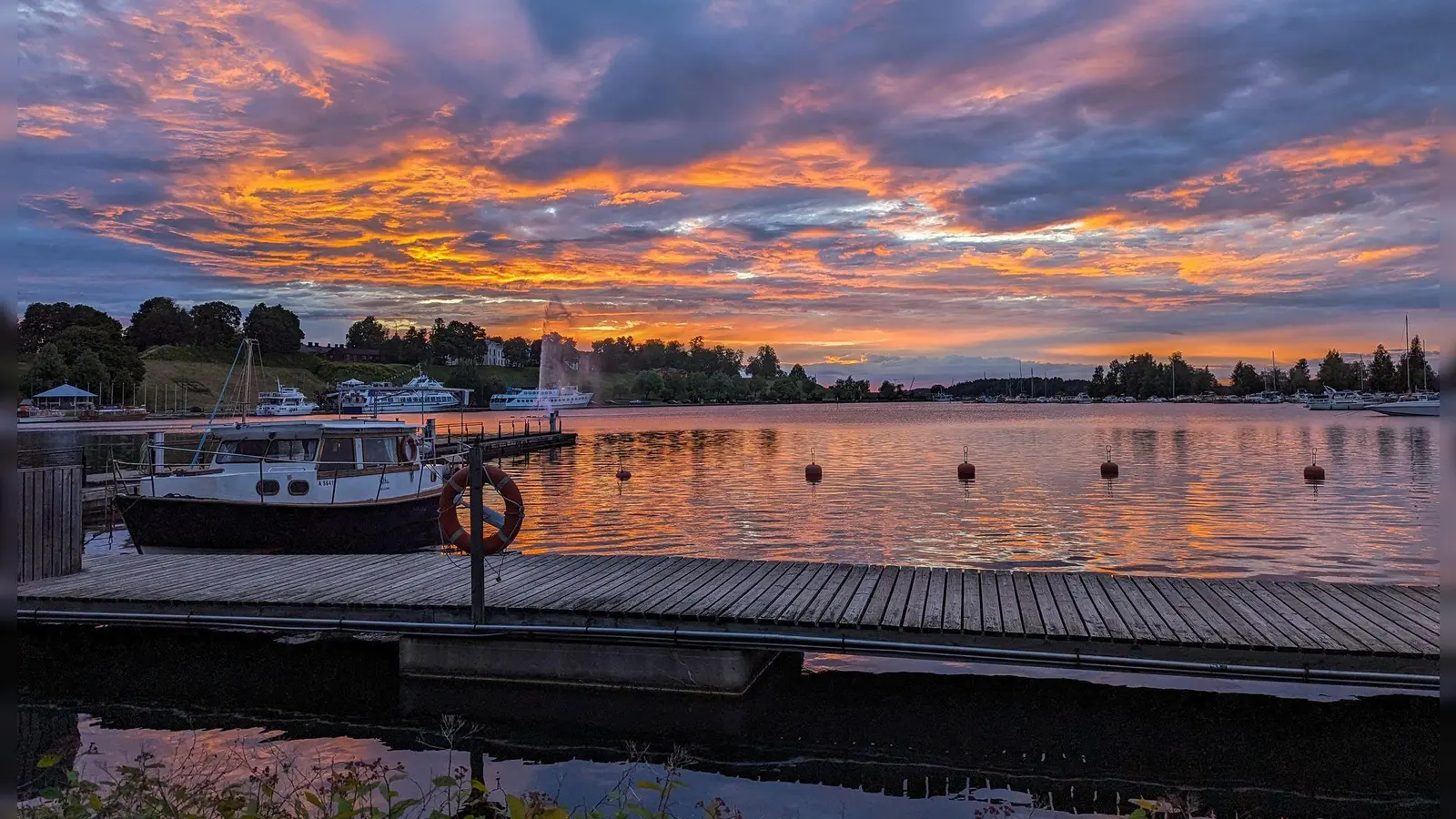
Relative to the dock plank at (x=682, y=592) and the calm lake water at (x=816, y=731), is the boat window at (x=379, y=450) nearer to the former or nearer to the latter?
the calm lake water at (x=816, y=731)

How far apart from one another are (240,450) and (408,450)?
11.2ft

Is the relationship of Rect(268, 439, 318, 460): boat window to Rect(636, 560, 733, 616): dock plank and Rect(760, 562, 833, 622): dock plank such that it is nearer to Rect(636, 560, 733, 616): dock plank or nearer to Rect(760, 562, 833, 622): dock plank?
Rect(636, 560, 733, 616): dock plank

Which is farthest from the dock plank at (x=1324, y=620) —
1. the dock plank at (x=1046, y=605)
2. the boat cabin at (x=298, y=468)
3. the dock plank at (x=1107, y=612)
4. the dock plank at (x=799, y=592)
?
the boat cabin at (x=298, y=468)

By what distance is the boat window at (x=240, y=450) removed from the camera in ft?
62.1

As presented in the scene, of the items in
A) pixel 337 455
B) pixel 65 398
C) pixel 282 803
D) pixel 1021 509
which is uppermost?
pixel 65 398

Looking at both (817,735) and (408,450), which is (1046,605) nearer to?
(817,735)

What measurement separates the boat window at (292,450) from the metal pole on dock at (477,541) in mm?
10908

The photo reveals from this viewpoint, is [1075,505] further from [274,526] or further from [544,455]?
[544,455]

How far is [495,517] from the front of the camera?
38.6ft

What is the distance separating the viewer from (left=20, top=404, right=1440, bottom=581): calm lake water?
20.1 meters

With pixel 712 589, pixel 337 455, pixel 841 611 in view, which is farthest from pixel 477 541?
pixel 337 455

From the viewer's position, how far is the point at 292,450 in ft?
62.3

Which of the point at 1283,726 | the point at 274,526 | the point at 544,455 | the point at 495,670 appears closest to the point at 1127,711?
the point at 1283,726

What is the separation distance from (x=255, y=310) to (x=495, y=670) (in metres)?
205
